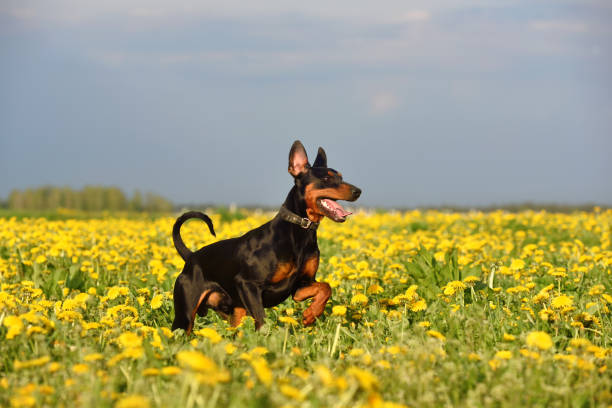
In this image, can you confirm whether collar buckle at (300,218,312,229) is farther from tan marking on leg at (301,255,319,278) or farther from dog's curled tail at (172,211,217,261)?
dog's curled tail at (172,211,217,261)

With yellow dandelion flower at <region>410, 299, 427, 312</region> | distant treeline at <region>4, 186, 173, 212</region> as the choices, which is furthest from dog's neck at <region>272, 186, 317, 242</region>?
distant treeline at <region>4, 186, 173, 212</region>

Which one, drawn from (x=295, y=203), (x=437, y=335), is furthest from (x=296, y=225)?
(x=437, y=335)

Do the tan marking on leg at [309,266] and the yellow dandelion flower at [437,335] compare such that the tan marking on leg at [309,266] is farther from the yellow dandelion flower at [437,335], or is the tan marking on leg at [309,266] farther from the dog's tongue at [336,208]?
the yellow dandelion flower at [437,335]

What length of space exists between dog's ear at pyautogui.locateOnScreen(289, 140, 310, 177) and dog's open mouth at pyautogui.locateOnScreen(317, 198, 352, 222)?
0.32m

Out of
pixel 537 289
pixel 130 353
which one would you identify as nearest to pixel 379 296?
pixel 537 289

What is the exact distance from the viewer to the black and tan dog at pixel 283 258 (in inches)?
188

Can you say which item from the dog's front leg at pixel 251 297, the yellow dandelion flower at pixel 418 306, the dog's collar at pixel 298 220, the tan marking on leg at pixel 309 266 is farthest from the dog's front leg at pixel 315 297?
the yellow dandelion flower at pixel 418 306

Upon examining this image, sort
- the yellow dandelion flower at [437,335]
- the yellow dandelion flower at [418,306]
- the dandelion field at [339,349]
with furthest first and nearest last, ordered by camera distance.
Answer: the yellow dandelion flower at [418,306] < the yellow dandelion flower at [437,335] < the dandelion field at [339,349]

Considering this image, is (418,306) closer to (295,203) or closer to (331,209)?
(331,209)

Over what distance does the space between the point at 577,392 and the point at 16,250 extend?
8852mm

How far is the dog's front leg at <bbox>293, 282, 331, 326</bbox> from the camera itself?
16.0ft

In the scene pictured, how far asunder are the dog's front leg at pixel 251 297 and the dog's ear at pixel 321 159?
3.83ft

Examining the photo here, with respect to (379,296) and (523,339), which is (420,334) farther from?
(379,296)

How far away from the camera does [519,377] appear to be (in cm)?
356
